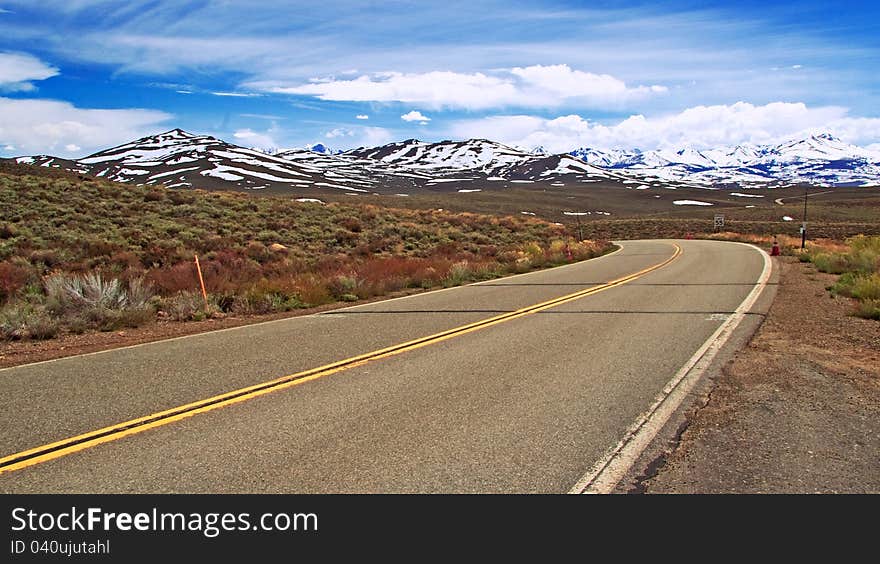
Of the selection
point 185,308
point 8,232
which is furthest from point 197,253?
point 185,308

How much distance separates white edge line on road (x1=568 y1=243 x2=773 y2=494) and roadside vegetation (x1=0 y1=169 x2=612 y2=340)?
333 inches

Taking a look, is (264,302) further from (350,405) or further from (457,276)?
(350,405)

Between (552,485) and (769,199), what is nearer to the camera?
(552,485)

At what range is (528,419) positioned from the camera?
18.5 feet

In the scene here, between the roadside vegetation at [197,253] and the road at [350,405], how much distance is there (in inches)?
109

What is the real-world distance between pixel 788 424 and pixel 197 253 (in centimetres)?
2051

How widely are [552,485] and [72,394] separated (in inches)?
193

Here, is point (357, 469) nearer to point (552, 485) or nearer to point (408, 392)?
point (552, 485)

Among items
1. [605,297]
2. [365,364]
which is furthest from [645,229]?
[365,364]

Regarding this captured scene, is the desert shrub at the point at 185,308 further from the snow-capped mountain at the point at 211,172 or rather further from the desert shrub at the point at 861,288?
the snow-capped mountain at the point at 211,172

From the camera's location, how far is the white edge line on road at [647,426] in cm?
433

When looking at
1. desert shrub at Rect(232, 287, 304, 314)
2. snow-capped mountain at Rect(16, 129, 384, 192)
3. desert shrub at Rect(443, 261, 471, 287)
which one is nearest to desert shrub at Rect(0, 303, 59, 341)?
desert shrub at Rect(232, 287, 304, 314)

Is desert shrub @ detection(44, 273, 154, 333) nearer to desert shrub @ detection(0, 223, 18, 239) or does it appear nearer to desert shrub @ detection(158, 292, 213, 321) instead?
desert shrub @ detection(158, 292, 213, 321)

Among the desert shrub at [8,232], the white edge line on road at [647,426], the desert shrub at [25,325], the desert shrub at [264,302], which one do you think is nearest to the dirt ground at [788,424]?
the white edge line on road at [647,426]
